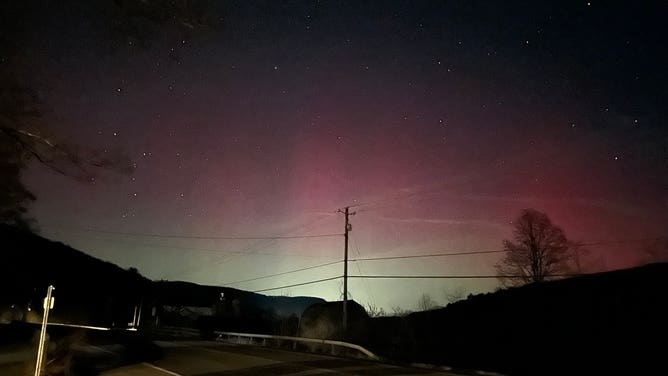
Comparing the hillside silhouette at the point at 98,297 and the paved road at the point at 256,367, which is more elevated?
the hillside silhouette at the point at 98,297

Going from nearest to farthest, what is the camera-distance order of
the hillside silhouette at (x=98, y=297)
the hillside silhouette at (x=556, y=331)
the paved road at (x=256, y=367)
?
1. the paved road at (x=256, y=367)
2. the hillside silhouette at (x=556, y=331)
3. the hillside silhouette at (x=98, y=297)

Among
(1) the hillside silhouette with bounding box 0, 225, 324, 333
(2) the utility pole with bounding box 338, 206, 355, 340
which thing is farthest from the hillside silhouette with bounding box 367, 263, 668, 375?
(1) the hillside silhouette with bounding box 0, 225, 324, 333

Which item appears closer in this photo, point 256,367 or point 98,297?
point 256,367

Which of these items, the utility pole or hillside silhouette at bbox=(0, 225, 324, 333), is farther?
hillside silhouette at bbox=(0, 225, 324, 333)

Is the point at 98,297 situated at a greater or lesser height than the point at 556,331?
greater

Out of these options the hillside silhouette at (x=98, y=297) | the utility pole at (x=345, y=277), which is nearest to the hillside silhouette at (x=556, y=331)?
the utility pole at (x=345, y=277)

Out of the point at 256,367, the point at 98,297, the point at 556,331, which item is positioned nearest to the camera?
the point at 256,367

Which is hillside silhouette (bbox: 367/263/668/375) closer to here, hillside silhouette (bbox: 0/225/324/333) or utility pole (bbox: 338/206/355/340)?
utility pole (bbox: 338/206/355/340)

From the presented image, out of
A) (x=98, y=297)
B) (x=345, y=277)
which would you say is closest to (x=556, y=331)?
(x=345, y=277)

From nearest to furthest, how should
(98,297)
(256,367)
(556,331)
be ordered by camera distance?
(256,367), (556,331), (98,297)

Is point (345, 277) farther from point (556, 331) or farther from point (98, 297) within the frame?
point (98, 297)

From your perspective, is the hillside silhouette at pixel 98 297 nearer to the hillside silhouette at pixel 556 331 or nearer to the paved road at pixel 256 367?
the hillside silhouette at pixel 556 331

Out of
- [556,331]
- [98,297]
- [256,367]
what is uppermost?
[98,297]

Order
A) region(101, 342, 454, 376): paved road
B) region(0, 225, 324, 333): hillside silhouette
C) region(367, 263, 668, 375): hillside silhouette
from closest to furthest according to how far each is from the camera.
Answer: region(101, 342, 454, 376): paved road < region(367, 263, 668, 375): hillside silhouette < region(0, 225, 324, 333): hillside silhouette
